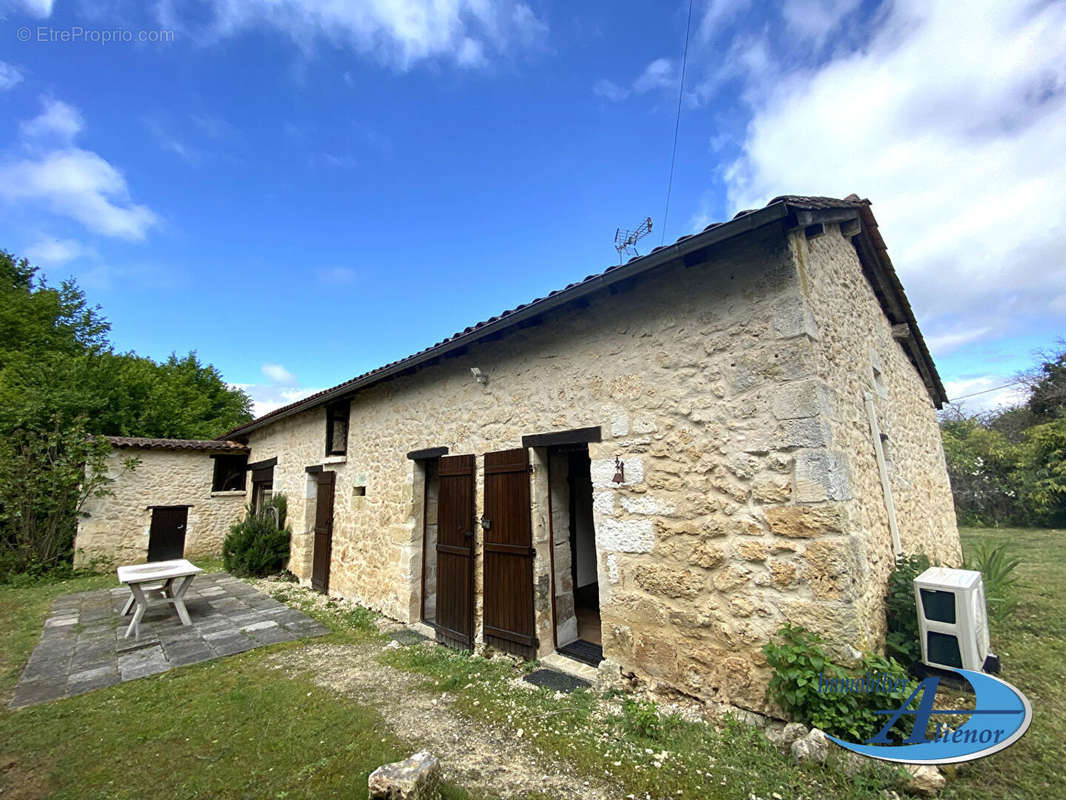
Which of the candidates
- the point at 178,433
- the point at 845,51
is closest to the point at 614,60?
the point at 845,51

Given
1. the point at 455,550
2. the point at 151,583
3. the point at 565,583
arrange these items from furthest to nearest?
the point at 151,583
the point at 455,550
the point at 565,583

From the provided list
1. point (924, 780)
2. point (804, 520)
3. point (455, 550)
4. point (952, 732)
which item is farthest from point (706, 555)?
point (455, 550)

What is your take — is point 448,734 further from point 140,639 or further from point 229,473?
point 229,473

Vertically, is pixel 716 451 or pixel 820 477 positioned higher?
pixel 716 451

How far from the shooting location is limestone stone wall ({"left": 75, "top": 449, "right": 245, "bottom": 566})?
30.0ft

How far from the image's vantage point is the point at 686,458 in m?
2.97

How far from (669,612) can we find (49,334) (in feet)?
66.5

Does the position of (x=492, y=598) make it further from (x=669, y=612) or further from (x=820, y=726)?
(x=820, y=726)

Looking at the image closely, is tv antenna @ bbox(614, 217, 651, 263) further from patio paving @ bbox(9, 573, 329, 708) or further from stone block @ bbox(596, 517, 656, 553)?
patio paving @ bbox(9, 573, 329, 708)

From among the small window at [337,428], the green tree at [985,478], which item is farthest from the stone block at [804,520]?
the green tree at [985,478]

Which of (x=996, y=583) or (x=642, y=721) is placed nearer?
(x=642, y=721)

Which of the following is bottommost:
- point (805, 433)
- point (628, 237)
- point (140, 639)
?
point (140, 639)

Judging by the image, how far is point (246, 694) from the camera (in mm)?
3354

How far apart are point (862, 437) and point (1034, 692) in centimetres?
191
